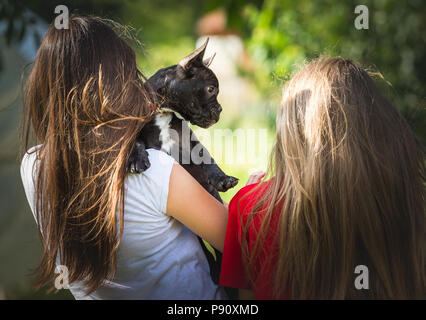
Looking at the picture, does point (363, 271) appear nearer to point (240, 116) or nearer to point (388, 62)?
point (388, 62)

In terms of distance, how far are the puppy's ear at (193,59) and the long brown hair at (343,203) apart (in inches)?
19.2

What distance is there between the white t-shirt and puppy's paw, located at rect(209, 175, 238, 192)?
297mm

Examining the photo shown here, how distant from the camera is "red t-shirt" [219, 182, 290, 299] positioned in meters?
1.41

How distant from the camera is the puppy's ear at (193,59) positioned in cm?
170

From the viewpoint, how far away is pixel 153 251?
1.48 metres

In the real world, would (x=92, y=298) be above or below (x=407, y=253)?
below

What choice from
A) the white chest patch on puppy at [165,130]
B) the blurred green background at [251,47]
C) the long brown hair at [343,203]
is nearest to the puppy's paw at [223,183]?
the white chest patch on puppy at [165,130]

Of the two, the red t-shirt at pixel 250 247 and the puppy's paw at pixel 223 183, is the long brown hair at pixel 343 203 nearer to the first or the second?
the red t-shirt at pixel 250 247

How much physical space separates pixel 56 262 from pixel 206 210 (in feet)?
1.97

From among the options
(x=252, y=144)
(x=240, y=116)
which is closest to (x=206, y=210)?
(x=252, y=144)

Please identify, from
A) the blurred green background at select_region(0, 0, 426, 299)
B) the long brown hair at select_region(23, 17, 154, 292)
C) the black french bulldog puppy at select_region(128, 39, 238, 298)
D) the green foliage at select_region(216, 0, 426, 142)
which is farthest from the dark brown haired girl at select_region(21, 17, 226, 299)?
the green foliage at select_region(216, 0, 426, 142)

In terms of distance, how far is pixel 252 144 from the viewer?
3.53 meters

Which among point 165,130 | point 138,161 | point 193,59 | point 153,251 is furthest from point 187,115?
point 153,251

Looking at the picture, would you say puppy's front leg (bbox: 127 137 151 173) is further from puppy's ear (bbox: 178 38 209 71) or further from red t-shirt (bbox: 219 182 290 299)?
puppy's ear (bbox: 178 38 209 71)
